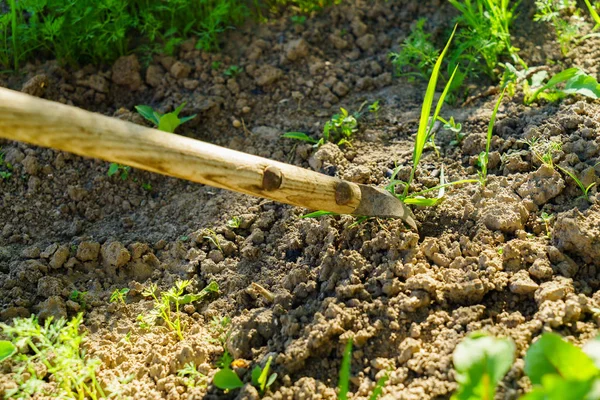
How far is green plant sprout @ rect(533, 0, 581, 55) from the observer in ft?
9.78

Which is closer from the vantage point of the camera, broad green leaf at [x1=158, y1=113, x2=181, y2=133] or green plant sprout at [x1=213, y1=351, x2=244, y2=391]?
green plant sprout at [x1=213, y1=351, x2=244, y2=391]

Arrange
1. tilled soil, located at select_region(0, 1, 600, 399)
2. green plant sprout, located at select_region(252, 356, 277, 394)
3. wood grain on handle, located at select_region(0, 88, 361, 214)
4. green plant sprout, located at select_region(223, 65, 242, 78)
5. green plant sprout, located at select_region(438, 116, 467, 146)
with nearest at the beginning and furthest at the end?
wood grain on handle, located at select_region(0, 88, 361, 214) < green plant sprout, located at select_region(252, 356, 277, 394) < tilled soil, located at select_region(0, 1, 600, 399) < green plant sprout, located at select_region(438, 116, 467, 146) < green plant sprout, located at select_region(223, 65, 242, 78)

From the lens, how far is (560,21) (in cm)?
308

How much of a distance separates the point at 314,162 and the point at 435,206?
58 cm

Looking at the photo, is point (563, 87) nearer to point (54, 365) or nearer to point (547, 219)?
point (547, 219)

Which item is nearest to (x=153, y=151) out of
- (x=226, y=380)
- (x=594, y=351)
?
(x=226, y=380)

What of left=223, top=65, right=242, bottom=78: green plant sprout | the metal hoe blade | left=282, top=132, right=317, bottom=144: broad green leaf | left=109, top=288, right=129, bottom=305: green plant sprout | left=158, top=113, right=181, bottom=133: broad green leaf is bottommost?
left=109, top=288, right=129, bottom=305: green plant sprout

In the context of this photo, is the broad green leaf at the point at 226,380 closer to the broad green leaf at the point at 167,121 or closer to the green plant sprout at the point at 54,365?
the green plant sprout at the point at 54,365

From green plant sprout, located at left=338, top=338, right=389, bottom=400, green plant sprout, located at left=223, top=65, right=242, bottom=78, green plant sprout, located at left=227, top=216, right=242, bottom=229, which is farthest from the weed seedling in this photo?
green plant sprout, located at left=338, top=338, right=389, bottom=400

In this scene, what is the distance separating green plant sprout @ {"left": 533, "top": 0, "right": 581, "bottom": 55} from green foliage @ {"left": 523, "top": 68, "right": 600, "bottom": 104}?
265 millimetres

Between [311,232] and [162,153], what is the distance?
89 cm

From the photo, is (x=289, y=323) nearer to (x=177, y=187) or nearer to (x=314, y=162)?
(x=314, y=162)

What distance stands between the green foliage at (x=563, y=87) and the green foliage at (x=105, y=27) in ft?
5.15

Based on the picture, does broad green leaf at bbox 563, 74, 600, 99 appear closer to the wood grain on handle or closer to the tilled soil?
the tilled soil
